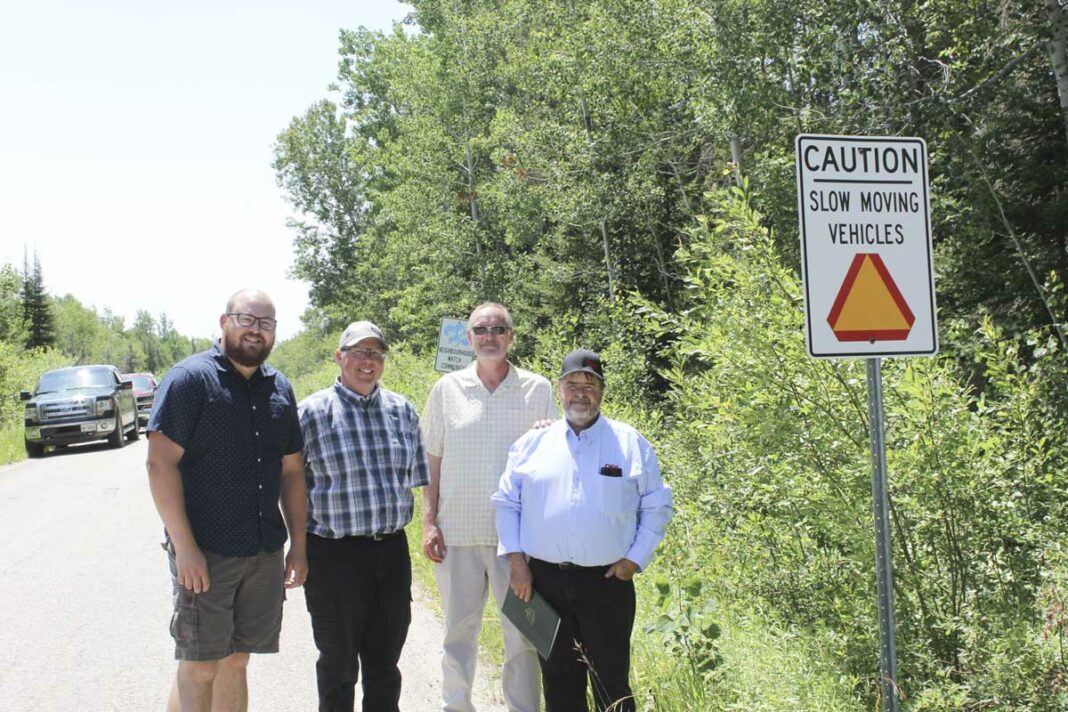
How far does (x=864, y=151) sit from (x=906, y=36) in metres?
10.2

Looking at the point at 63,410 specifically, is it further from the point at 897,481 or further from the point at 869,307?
the point at 869,307

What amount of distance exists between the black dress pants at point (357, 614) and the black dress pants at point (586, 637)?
0.82 metres

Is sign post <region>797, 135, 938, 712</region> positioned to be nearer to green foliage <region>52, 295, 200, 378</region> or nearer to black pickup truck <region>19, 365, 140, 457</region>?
black pickup truck <region>19, 365, 140, 457</region>

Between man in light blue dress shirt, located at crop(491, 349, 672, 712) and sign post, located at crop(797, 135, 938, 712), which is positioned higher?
sign post, located at crop(797, 135, 938, 712)

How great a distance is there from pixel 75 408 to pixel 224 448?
2111cm

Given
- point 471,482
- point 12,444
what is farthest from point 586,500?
point 12,444

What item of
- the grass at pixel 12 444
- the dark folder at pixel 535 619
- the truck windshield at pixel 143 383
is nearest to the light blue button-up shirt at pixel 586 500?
the dark folder at pixel 535 619

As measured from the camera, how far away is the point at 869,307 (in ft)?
11.3

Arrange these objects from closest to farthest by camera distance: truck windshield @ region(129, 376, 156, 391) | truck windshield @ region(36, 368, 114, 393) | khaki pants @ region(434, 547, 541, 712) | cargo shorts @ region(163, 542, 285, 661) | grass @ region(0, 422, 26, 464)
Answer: cargo shorts @ region(163, 542, 285, 661) → khaki pants @ region(434, 547, 541, 712) → grass @ region(0, 422, 26, 464) → truck windshield @ region(36, 368, 114, 393) → truck windshield @ region(129, 376, 156, 391)

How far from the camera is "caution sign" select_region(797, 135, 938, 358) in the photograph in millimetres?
3416

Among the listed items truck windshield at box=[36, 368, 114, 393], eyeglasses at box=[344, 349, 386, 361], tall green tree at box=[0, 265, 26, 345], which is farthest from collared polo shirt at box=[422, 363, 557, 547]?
tall green tree at box=[0, 265, 26, 345]

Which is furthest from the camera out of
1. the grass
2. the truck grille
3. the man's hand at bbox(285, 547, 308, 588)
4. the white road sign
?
the truck grille

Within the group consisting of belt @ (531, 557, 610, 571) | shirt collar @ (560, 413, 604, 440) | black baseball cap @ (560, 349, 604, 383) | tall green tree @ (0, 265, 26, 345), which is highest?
tall green tree @ (0, 265, 26, 345)

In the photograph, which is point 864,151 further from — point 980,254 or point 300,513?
point 980,254
